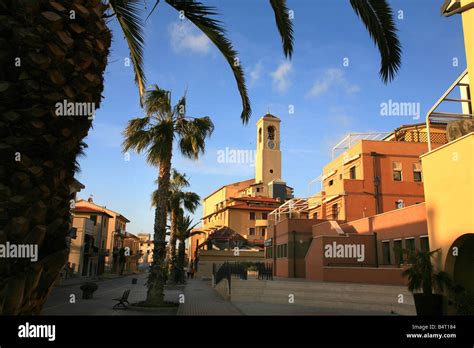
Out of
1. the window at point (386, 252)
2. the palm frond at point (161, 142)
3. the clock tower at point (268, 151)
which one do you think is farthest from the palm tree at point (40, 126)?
the clock tower at point (268, 151)

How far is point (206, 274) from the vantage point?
4888cm

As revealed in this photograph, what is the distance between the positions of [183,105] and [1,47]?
1535cm

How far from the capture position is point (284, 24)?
657 cm

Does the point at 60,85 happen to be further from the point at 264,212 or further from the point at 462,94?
the point at 264,212

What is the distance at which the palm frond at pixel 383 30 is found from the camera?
19.9 ft

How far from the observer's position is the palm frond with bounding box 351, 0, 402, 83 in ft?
19.9

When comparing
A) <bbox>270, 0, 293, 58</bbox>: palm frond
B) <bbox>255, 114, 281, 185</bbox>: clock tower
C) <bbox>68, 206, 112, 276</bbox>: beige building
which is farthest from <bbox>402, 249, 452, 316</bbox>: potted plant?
<bbox>255, 114, 281, 185</bbox>: clock tower

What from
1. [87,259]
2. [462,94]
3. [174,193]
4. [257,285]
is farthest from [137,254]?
[462,94]

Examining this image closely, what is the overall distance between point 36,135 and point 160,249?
13892mm

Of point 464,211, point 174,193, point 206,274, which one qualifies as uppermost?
point 174,193

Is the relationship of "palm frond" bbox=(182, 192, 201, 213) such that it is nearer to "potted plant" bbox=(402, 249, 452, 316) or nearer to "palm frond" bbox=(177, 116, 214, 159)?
"palm frond" bbox=(177, 116, 214, 159)

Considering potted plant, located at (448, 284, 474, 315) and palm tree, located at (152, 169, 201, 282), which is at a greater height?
palm tree, located at (152, 169, 201, 282)

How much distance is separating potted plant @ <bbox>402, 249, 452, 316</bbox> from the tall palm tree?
1002 centimetres

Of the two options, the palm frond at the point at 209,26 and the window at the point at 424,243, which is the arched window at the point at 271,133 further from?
the palm frond at the point at 209,26
